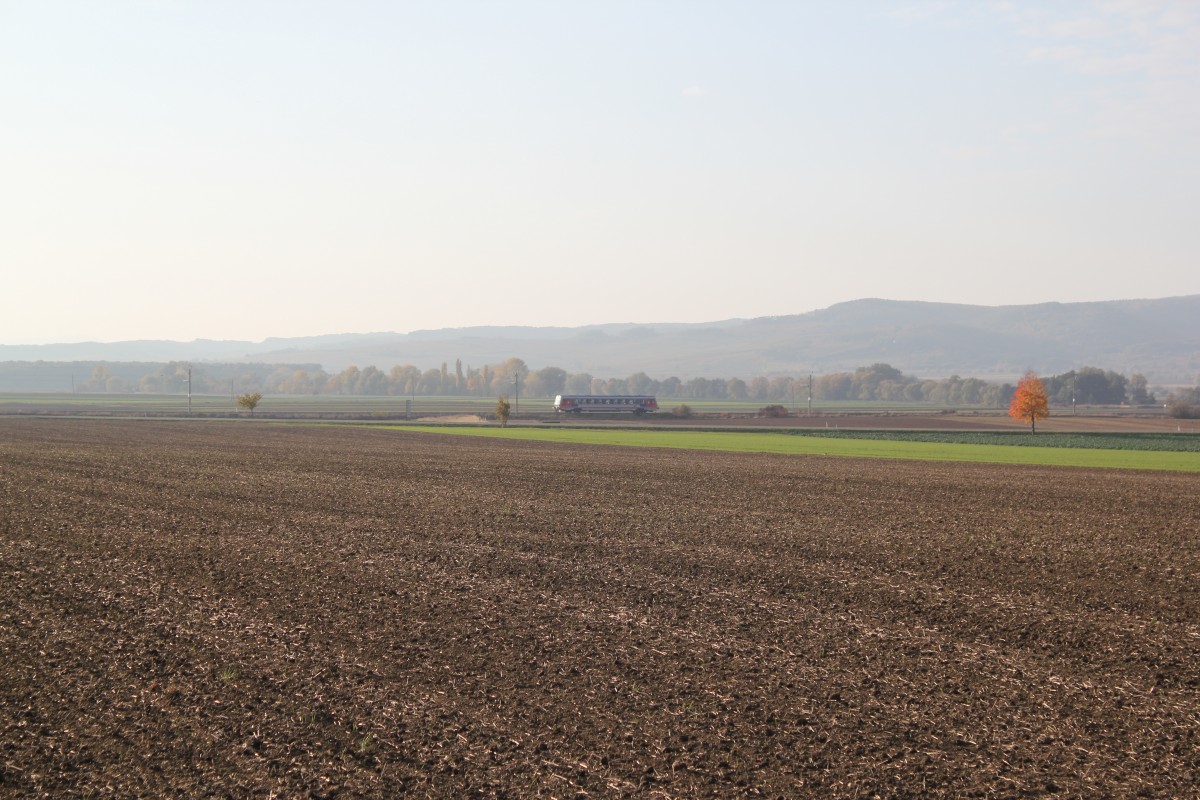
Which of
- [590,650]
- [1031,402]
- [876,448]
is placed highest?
[1031,402]

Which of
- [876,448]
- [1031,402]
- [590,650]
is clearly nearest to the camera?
[590,650]

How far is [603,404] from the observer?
116 meters

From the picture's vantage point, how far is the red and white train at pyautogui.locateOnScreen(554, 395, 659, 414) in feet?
379

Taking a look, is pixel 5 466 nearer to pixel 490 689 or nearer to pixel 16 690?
pixel 16 690

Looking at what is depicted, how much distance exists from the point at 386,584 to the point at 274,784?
8.38 m

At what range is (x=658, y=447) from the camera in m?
59.8

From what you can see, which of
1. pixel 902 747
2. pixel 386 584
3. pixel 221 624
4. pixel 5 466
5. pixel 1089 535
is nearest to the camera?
pixel 902 747

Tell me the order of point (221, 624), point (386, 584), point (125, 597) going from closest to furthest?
point (221, 624) → point (125, 597) → point (386, 584)

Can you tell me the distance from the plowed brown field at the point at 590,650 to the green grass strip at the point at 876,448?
81.6ft

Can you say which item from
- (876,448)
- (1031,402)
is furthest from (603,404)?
(876,448)

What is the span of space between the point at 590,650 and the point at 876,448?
2005 inches

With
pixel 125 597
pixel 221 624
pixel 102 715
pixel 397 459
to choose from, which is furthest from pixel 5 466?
pixel 102 715

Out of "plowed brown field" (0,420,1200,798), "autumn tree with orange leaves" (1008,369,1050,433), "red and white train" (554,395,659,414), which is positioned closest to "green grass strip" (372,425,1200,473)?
"autumn tree with orange leaves" (1008,369,1050,433)

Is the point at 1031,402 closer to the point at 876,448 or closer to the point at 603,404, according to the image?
the point at 876,448
